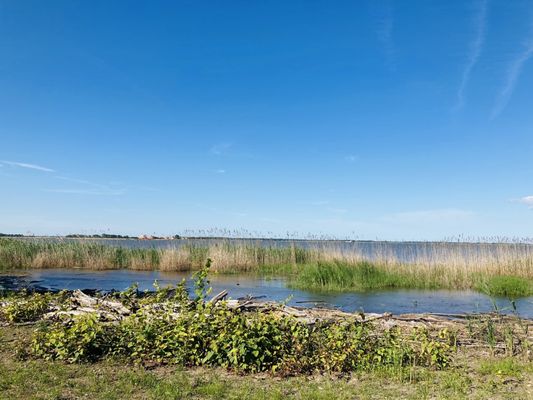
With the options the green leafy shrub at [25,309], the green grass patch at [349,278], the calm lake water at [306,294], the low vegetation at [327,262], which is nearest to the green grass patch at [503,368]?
the calm lake water at [306,294]

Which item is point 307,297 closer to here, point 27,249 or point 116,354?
point 116,354

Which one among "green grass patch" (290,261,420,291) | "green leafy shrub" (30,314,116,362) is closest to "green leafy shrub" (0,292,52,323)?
"green leafy shrub" (30,314,116,362)

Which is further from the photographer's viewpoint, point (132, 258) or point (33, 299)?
point (132, 258)

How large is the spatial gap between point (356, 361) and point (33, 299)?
6044 mm

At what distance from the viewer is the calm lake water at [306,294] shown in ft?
41.2

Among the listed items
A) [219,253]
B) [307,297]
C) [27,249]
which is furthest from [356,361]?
[27,249]

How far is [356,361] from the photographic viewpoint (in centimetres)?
569

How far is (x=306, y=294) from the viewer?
15.2m

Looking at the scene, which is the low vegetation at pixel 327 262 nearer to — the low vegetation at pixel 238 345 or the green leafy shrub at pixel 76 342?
the low vegetation at pixel 238 345

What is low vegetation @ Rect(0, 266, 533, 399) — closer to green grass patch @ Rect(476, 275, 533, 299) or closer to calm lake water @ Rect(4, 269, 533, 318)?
calm lake water @ Rect(4, 269, 533, 318)

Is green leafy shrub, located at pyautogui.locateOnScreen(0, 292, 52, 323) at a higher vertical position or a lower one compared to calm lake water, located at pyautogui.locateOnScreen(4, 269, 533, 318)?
higher

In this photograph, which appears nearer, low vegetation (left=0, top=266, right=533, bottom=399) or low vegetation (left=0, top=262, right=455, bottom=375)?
low vegetation (left=0, top=266, right=533, bottom=399)

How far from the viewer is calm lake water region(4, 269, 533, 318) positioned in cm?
1255

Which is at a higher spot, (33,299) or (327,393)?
(33,299)
